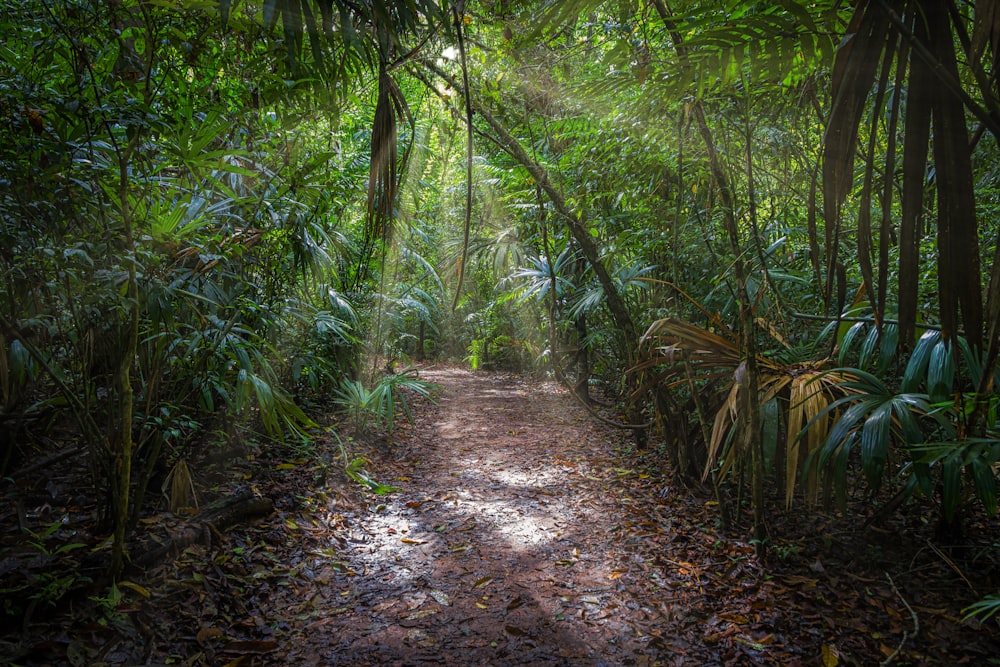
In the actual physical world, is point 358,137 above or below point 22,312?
above

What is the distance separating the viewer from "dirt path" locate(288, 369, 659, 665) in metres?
2.13

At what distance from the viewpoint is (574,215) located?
13.1 ft

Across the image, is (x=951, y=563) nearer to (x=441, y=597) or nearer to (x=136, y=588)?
(x=441, y=597)

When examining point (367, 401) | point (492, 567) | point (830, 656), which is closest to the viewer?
point (830, 656)

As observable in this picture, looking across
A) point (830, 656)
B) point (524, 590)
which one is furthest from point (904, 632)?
point (524, 590)

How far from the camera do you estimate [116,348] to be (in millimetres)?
2107

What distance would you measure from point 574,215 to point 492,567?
2.45m

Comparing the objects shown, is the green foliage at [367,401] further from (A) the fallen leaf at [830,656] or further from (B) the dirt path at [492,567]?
(A) the fallen leaf at [830,656]

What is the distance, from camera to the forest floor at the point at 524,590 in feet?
6.65

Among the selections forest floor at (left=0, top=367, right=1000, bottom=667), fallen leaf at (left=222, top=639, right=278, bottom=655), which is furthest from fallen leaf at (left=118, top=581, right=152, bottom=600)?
fallen leaf at (left=222, top=639, right=278, bottom=655)

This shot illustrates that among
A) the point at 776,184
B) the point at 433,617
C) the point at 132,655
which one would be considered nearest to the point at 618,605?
the point at 433,617

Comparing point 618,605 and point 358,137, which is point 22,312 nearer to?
point 618,605

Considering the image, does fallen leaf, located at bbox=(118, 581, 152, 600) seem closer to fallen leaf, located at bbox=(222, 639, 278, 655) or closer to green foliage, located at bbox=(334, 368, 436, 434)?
fallen leaf, located at bbox=(222, 639, 278, 655)

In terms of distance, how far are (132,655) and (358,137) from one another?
5.04 metres
